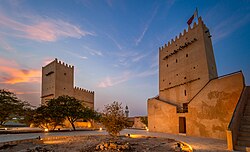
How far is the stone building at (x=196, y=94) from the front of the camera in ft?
33.2

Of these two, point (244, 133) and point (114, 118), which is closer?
point (244, 133)

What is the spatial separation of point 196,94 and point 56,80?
26.5 meters

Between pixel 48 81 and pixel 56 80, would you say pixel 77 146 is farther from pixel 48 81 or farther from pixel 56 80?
pixel 48 81

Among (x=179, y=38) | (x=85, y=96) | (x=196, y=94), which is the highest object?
(x=179, y=38)

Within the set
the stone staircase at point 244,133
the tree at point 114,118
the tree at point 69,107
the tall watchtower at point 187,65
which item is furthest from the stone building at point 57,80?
the stone staircase at point 244,133

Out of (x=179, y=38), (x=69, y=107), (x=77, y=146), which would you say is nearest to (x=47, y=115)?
(x=69, y=107)

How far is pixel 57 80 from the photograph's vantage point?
3020 centimetres

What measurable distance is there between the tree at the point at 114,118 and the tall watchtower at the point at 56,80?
22955 millimetres

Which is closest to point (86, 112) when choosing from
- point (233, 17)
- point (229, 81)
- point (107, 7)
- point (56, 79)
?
point (56, 79)

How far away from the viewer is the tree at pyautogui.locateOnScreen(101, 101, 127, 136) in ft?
32.1

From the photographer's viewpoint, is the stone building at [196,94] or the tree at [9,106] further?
the tree at [9,106]

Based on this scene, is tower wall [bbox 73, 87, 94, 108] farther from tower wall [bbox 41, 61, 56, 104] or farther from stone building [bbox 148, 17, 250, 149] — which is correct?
stone building [bbox 148, 17, 250, 149]

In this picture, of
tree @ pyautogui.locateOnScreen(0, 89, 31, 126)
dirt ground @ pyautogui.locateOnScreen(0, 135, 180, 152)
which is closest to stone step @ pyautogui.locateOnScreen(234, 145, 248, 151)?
dirt ground @ pyautogui.locateOnScreen(0, 135, 180, 152)

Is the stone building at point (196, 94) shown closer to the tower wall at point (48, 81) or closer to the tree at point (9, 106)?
the tree at point (9, 106)
